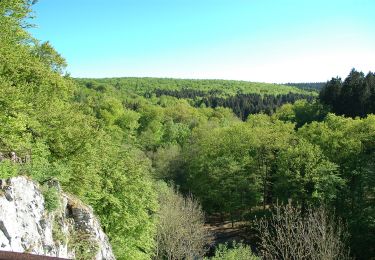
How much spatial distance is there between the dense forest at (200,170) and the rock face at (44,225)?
2.57ft

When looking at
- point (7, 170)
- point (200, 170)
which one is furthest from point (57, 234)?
point (200, 170)

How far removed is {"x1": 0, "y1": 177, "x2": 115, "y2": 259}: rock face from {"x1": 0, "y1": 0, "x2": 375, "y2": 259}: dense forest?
782mm

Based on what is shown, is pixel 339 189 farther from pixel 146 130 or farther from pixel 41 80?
pixel 146 130

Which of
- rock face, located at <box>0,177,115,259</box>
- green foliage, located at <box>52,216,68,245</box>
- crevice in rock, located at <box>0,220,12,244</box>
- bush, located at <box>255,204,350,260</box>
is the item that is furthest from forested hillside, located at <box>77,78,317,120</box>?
crevice in rock, located at <box>0,220,12,244</box>

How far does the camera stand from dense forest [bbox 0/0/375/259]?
57.7ft

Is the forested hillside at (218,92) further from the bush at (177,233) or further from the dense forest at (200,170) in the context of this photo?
the bush at (177,233)

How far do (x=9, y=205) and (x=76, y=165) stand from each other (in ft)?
33.2

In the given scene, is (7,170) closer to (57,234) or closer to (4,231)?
(4,231)

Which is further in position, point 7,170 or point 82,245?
point 82,245

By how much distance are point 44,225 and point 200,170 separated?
3502 centimetres

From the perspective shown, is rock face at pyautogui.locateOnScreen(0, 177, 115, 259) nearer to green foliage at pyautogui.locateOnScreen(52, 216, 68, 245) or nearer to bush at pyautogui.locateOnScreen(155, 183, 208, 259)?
green foliage at pyautogui.locateOnScreen(52, 216, 68, 245)

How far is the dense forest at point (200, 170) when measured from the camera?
57.7 feet

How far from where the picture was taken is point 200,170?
46219 mm

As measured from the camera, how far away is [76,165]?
791 inches
